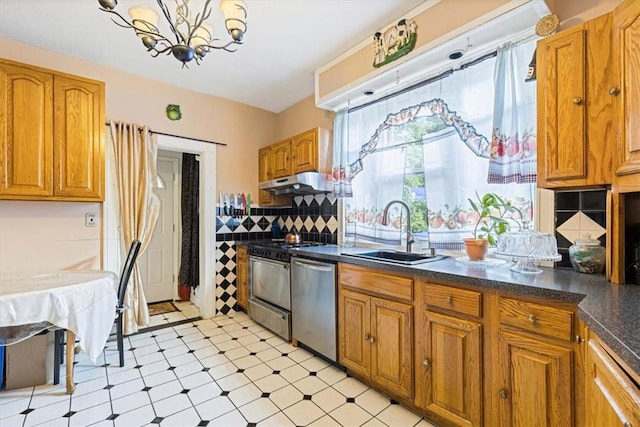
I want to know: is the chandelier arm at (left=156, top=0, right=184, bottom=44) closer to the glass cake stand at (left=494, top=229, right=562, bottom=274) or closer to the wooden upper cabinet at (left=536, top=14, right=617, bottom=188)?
the wooden upper cabinet at (left=536, top=14, right=617, bottom=188)

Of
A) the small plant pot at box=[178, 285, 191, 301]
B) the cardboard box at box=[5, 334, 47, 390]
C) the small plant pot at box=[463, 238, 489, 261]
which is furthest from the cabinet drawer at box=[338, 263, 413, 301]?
the small plant pot at box=[178, 285, 191, 301]

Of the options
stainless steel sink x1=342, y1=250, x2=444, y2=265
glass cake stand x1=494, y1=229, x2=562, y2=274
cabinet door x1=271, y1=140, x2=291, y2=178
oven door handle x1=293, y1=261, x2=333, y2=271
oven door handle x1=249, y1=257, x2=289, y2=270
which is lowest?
oven door handle x1=249, y1=257, x2=289, y2=270

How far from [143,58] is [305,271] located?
8.11 ft

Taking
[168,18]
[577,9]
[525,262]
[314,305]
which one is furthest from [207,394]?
[577,9]

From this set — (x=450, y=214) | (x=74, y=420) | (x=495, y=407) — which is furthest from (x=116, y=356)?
(x=450, y=214)

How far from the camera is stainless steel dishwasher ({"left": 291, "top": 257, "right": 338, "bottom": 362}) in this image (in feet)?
7.53

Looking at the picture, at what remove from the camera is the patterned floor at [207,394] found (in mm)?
1724

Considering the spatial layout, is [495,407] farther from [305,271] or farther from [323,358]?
[305,271]

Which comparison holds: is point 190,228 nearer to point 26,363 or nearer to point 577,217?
point 26,363

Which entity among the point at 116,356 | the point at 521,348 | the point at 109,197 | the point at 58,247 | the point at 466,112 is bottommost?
the point at 116,356

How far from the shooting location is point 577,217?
5.28ft

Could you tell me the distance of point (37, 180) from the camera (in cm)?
229

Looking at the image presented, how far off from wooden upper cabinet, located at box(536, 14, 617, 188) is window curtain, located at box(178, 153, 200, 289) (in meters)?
3.90

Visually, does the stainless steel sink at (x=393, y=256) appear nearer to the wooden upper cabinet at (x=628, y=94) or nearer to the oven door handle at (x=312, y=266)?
the oven door handle at (x=312, y=266)
